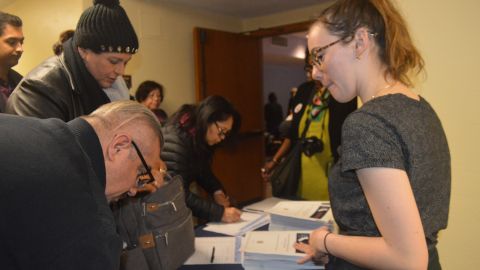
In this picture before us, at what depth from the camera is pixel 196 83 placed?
3951 mm

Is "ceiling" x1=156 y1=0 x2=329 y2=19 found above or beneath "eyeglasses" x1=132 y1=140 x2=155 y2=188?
above

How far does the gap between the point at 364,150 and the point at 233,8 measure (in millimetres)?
3672

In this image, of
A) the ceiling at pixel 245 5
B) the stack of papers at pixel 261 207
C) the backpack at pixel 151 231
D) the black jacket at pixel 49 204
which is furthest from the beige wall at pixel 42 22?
the black jacket at pixel 49 204

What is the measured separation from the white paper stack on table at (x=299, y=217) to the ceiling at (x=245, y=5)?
273 cm

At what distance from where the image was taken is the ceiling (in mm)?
3820

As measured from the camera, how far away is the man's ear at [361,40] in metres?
0.83

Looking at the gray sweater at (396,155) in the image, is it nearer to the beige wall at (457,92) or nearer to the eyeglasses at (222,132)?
the beige wall at (457,92)

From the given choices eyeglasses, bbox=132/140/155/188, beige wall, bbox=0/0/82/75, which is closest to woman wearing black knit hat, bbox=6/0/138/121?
eyeglasses, bbox=132/140/155/188

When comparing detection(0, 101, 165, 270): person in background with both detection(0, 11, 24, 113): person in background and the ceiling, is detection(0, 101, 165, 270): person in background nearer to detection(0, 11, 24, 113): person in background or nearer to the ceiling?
detection(0, 11, 24, 113): person in background

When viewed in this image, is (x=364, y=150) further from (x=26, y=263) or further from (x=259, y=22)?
(x=259, y=22)

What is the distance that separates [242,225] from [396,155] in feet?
3.36

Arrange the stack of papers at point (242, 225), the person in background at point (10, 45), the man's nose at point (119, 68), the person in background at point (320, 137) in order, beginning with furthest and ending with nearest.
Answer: the person in background at point (320, 137) < the person in background at point (10, 45) < the stack of papers at point (242, 225) < the man's nose at point (119, 68)

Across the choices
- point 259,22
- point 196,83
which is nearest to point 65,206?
point 196,83

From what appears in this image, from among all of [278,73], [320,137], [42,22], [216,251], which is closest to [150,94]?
[42,22]
